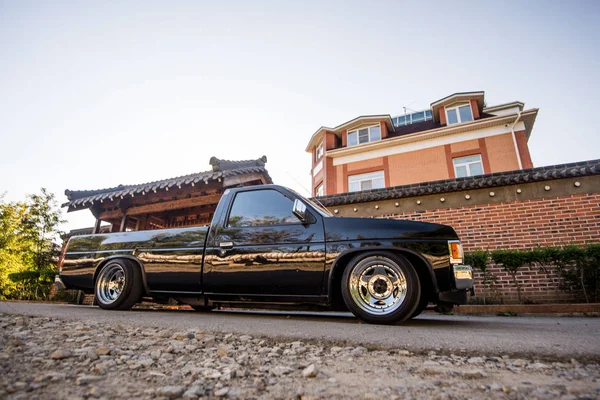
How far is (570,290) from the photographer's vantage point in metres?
5.92

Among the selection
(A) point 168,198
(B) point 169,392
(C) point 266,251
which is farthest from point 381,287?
(A) point 168,198

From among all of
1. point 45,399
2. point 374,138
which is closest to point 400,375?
point 45,399

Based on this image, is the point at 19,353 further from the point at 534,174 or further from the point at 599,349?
the point at 534,174

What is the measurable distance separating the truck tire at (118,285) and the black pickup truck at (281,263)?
0.04ft

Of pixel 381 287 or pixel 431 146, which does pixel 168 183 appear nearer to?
pixel 381 287

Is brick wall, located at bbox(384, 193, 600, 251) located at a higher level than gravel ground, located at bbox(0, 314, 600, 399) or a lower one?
higher

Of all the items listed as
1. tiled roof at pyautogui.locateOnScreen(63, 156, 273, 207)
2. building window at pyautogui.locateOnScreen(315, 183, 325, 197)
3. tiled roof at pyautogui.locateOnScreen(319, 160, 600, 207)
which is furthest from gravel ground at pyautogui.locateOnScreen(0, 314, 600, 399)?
building window at pyautogui.locateOnScreen(315, 183, 325, 197)

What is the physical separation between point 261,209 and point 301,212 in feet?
2.14

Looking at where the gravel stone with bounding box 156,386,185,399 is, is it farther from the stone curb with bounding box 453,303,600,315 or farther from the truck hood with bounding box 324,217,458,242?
the stone curb with bounding box 453,303,600,315

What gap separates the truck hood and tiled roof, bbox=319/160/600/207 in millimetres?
5189

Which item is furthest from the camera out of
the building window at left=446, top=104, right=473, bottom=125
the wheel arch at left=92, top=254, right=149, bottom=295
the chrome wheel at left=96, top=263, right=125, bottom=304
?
the building window at left=446, top=104, right=473, bottom=125

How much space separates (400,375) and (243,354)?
2.99 ft

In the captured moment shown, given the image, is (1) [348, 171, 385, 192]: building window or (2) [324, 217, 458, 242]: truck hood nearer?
(2) [324, 217, 458, 242]: truck hood

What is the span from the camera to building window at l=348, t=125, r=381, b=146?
63.2 ft
